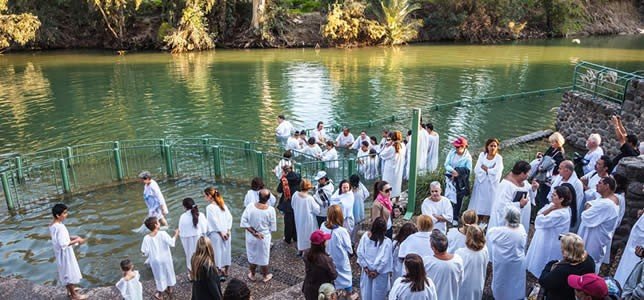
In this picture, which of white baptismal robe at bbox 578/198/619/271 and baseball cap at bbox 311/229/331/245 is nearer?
baseball cap at bbox 311/229/331/245

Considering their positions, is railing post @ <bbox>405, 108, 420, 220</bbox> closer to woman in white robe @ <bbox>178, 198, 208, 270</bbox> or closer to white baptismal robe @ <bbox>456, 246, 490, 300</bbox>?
white baptismal robe @ <bbox>456, 246, 490, 300</bbox>

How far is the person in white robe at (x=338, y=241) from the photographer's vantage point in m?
6.50

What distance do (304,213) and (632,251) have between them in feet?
15.3

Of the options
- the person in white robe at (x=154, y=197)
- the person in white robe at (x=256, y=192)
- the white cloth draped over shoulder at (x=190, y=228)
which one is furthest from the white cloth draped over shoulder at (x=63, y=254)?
the person in white robe at (x=256, y=192)

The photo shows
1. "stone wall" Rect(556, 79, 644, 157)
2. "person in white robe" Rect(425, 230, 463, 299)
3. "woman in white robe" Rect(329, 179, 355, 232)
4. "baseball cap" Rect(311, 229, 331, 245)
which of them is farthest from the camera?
"stone wall" Rect(556, 79, 644, 157)

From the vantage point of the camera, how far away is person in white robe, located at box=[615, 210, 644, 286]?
621 centimetres

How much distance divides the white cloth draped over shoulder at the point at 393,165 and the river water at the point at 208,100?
3.55 meters

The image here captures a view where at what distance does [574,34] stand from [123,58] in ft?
149

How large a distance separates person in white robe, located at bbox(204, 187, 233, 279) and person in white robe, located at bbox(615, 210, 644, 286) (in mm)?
5571

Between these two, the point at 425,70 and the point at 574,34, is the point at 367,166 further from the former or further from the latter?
the point at 574,34

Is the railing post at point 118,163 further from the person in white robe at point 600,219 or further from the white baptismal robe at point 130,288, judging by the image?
the person in white robe at point 600,219

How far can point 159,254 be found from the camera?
7.39 meters

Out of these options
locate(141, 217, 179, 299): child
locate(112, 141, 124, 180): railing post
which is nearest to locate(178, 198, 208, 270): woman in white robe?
locate(141, 217, 179, 299): child

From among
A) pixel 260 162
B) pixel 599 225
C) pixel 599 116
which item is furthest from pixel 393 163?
pixel 599 116
